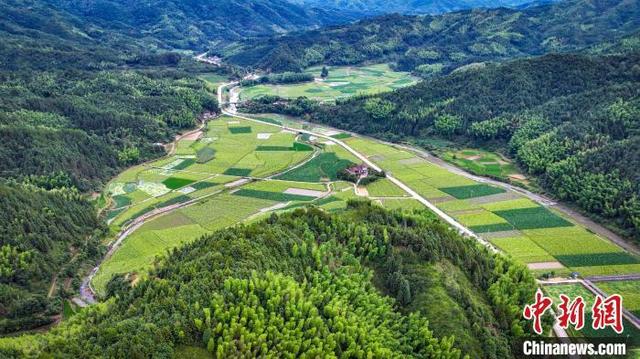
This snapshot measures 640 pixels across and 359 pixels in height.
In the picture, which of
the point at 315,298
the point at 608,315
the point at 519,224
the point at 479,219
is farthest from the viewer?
the point at 479,219

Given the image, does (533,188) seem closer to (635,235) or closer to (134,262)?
(635,235)

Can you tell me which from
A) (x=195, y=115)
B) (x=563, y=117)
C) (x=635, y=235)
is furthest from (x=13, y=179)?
(x=563, y=117)

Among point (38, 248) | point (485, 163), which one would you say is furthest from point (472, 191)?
point (38, 248)

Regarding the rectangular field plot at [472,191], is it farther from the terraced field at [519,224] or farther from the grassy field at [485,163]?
the grassy field at [485,163]

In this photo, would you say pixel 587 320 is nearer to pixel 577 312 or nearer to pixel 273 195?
pixel 577 312

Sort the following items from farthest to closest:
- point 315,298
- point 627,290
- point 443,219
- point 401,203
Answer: point 401,203, point 443,219, point 627,290, point 315,298

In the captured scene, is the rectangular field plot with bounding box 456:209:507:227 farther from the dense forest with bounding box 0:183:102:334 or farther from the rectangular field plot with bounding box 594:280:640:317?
the dense forest with bounding box 0:183:102:334
